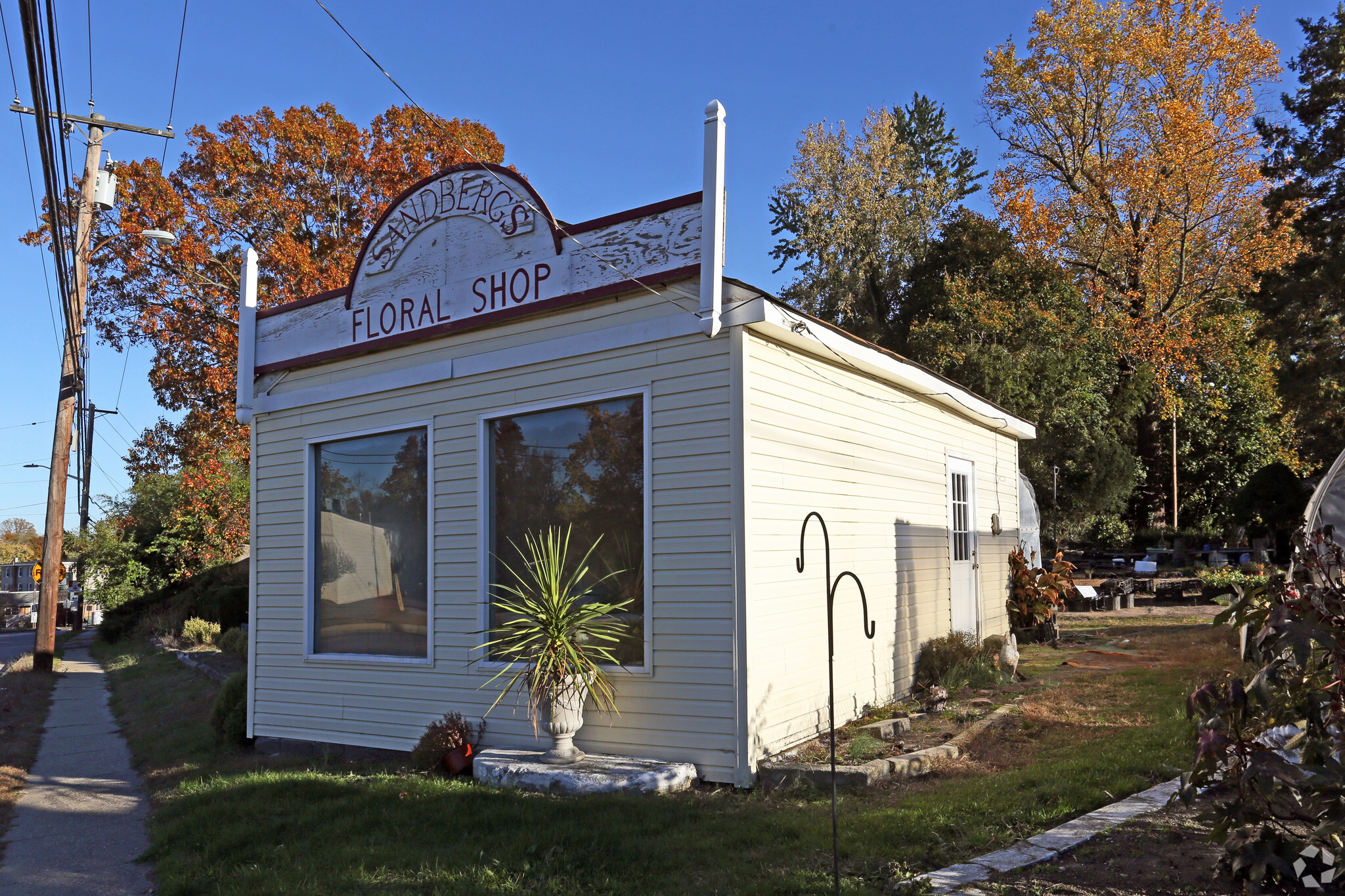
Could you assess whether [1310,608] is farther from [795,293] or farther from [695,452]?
[795,293]

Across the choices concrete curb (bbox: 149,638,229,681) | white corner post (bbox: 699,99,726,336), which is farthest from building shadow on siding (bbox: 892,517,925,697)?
concrete curb (bbox: 149,638,229,681)

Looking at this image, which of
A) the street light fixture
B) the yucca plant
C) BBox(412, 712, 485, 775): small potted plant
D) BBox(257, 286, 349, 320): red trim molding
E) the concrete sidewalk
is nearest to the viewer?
the concrete sidewalk

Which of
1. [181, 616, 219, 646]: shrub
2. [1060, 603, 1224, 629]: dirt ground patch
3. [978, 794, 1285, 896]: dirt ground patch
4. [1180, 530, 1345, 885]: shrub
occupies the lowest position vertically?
[181, 616, 219, 646]: shrub

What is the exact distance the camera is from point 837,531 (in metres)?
7.62

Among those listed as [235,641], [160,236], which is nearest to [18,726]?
[235,641]

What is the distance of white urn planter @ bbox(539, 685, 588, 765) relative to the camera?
637cm

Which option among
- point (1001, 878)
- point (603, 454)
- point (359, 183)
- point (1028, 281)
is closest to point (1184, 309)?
point (1028, 281)

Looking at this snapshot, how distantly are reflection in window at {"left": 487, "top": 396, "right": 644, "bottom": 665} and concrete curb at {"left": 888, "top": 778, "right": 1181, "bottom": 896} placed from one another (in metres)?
2.81

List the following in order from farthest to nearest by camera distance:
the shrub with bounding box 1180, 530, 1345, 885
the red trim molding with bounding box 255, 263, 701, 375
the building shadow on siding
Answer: the building shadow on siding, the red trim molding with bounding box 255, 263, 701, 375, the shrub with bounding box 1180, 530, 1345, 885

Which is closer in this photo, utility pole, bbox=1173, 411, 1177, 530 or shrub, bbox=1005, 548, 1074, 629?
shrub, bbox=1005, 548, 1074, 629

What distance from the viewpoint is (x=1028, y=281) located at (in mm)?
26516

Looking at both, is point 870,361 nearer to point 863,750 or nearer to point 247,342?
point 863,750

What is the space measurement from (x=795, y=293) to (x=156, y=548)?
62.7ft

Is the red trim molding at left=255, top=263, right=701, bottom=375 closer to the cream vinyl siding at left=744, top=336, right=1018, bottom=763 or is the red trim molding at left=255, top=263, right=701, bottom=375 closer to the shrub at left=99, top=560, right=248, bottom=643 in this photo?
the cream vinyl siding at left=744, top=336, right=1018, bottom=763
